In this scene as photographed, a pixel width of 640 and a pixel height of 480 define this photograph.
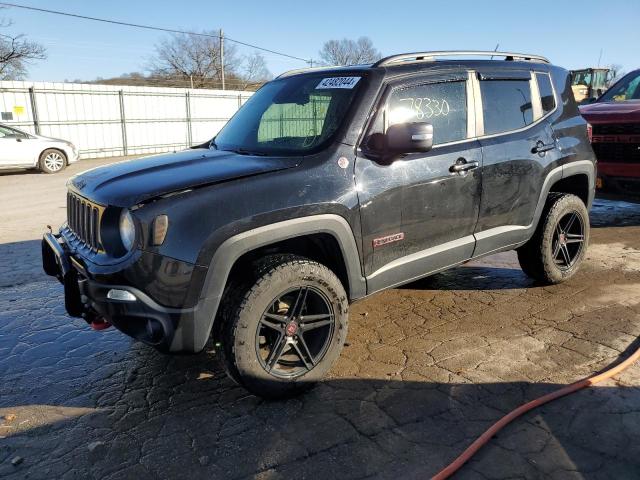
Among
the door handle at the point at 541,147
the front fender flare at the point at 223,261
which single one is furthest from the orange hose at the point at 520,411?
the door handle at the point at 541,147

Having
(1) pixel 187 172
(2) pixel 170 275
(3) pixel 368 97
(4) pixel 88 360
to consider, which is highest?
(3) pixel 368 97

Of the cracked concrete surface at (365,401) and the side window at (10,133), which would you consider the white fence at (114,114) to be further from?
the cracked concrete surface at (365,401)

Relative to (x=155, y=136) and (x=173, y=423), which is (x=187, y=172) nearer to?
(x=173, y=423)

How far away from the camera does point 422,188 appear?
3.50 meters

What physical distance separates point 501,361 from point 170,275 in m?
2.26

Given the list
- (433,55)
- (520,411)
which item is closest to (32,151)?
(433,55)

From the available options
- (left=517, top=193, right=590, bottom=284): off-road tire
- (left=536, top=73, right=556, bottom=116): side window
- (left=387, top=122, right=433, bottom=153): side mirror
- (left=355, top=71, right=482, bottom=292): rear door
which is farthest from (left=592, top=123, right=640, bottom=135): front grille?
(left=387, top=122, right=433, bottom=153): side mirror

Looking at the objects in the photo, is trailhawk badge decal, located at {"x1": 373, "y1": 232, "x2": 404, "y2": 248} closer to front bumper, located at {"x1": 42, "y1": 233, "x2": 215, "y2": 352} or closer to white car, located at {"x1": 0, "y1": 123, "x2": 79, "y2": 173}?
front bumper, located at {"x1": 42, "y1": 233, "x2": 215, "y2": 352}

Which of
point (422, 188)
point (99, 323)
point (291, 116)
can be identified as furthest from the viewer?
point (291, 116)

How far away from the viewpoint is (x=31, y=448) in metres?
2.71

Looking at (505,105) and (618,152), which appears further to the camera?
(618,152)

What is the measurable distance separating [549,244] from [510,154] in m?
1.07

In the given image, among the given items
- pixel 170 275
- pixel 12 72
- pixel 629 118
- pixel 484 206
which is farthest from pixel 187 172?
pixel 12 72

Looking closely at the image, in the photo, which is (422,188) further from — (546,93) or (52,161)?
(52,161)
